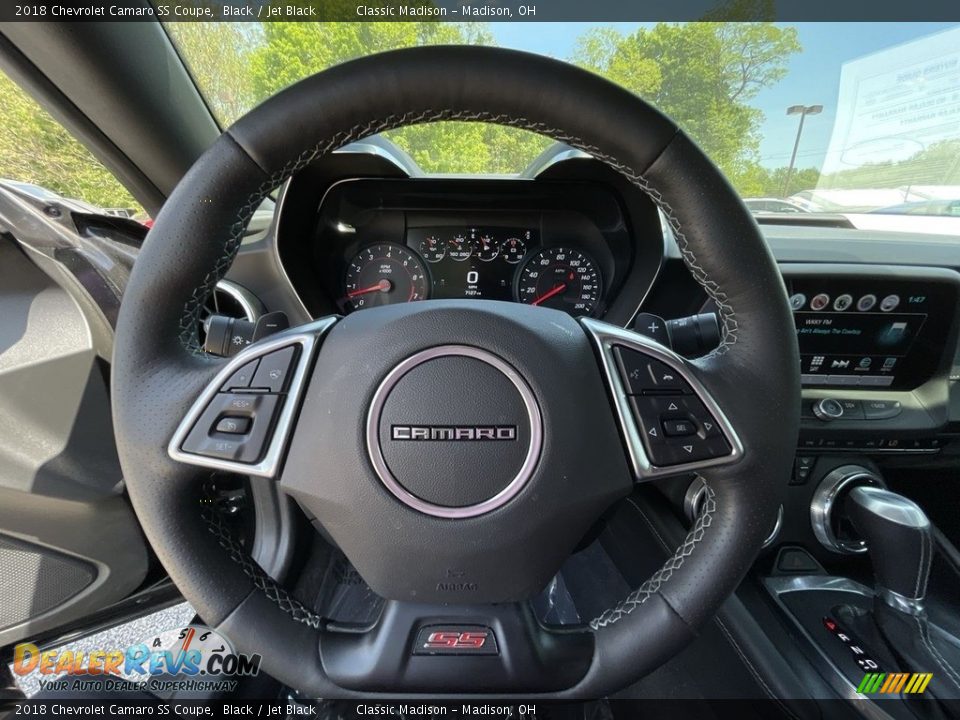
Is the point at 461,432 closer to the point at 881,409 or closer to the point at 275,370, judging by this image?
Answer: the point at 275,370

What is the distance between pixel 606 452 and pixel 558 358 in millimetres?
142

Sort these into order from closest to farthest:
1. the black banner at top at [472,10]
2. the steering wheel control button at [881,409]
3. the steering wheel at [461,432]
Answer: the steering wheel at [461,432] < the black banner at top at [472,10] < the steering wheel control button at [881,409]

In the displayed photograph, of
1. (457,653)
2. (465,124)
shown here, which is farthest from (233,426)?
(465,124)

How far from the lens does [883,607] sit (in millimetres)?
1194

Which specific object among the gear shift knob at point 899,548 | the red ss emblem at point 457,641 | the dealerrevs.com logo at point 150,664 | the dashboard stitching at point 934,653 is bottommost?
the dealerrevs.com logo at point 150,664

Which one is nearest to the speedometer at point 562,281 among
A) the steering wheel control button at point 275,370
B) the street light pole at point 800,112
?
the street light pole at point 800,112

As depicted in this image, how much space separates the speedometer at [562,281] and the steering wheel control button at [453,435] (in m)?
1.17

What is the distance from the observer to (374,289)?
1890 millimetres

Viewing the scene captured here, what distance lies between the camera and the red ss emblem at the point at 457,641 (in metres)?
0.78

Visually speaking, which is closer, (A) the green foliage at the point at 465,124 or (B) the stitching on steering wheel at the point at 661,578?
(B) the stitching on steering wheel at the point at 661,578

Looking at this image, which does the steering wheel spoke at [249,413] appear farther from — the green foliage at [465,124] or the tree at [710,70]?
the tree at [710,70]

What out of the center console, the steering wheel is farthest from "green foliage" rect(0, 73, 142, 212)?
the center console

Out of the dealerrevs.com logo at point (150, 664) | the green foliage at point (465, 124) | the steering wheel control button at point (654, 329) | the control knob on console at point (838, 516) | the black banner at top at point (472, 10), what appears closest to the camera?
the steering wheel control button at point (654, 329)

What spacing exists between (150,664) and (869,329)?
→ 1981 mm
